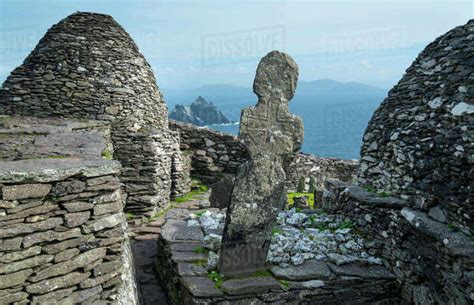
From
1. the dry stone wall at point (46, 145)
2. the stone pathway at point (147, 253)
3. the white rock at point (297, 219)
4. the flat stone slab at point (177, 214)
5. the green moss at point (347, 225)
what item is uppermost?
the dry stone wall at point (46, 145)

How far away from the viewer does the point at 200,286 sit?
15.6 ft

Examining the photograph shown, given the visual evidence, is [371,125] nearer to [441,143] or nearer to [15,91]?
[441,143]

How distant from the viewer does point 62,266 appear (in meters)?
3.72

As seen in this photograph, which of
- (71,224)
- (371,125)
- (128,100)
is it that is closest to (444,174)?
(371,125)

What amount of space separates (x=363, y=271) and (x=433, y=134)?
2.25m

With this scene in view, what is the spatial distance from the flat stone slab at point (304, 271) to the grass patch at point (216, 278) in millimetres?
751

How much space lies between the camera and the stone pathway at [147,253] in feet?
20.3

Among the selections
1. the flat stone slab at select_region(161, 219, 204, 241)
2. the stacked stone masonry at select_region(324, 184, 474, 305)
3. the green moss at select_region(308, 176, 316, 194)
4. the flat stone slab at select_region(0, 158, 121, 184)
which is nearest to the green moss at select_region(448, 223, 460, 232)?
the stacked stone masonry at select_region(324, 184, 474, 305)

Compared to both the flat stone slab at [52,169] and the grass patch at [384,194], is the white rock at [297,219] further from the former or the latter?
the flat stone slab at [52,169]

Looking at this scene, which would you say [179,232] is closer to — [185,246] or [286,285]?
[185,246]

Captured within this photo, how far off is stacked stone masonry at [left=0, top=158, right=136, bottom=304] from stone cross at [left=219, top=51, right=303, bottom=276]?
5.11ft

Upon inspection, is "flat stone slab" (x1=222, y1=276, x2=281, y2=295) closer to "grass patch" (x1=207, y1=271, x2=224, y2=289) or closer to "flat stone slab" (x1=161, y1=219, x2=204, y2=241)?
"grass patch" (x1=207, y1=271, x2=224, y2=289)

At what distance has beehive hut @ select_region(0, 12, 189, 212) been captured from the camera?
33.8ft

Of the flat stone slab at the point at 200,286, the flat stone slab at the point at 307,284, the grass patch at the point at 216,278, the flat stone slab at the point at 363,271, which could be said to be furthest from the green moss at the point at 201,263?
the flat stone slab at the point at 363,271
